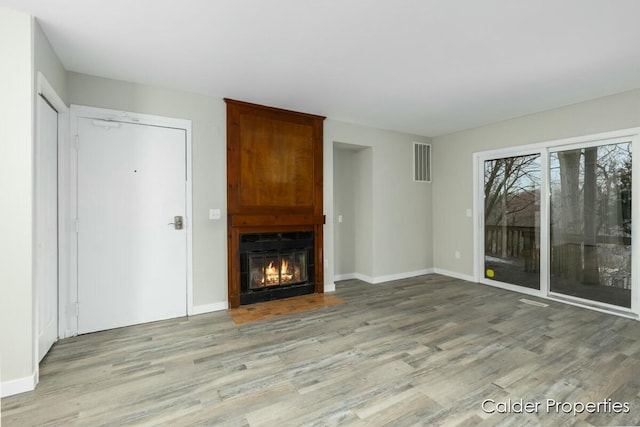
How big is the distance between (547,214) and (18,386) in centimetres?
572

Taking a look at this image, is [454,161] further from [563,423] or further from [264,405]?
[264,405]

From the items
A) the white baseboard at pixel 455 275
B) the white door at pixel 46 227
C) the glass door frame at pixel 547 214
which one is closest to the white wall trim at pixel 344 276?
the white baseboard at pixel 455 275

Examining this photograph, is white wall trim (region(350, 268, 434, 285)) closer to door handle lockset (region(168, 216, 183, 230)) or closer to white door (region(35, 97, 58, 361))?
door handle lockset (region(168, 216, 183, 230))

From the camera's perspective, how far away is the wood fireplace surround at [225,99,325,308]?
368cm

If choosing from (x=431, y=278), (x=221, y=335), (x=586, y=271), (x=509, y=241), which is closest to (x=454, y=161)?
(x=509, y=241)

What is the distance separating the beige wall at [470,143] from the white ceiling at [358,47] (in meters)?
0.22

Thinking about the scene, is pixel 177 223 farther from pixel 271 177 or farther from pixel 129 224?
pixel 271 177

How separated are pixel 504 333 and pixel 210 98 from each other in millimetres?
4106

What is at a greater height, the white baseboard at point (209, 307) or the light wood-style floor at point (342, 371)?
the white baseboard at point (209, 307)

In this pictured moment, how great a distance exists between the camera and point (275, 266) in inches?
159

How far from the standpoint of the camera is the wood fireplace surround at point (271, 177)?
3684 millimetres

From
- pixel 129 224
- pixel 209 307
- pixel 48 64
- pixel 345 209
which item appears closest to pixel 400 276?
pixel 345 209

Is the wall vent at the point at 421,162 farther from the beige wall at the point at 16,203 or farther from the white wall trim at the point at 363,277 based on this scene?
the beige wall at the point at 16,203

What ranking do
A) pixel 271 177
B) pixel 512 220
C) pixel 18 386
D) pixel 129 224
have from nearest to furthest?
pixel 18 386 → pixel 129 224 → pixel 271 177 → pixel 512 220
